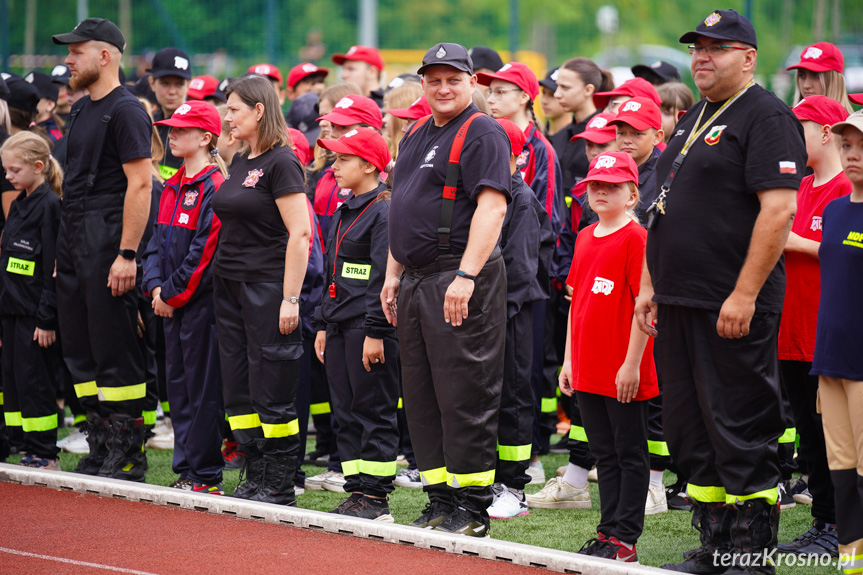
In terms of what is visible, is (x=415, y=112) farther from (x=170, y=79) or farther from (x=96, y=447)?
(x=170, y=79)

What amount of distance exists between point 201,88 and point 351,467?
4.87 metres

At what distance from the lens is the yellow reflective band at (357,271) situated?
606 cm

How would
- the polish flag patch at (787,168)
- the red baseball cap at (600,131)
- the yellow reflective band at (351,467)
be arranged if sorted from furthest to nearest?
the red baseball cap at (600,131) < the yellow reflective band at (351,467) < the polish flag patch at (787,168)

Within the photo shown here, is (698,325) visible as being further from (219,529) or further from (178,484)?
(178,484)

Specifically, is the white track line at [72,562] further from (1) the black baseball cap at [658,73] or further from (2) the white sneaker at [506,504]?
(1) the black baseball cap at [658,73]

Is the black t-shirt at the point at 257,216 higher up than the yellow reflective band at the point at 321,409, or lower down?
higher up

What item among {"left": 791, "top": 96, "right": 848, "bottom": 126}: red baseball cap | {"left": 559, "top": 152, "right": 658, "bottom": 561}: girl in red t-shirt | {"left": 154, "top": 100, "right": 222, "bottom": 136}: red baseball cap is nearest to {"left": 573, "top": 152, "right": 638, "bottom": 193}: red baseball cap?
{"left": 559, "top": 152, "right": 658, "bottom": 561}: girl in red t-shirt

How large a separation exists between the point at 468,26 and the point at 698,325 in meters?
15.3

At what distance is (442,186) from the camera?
525 cm

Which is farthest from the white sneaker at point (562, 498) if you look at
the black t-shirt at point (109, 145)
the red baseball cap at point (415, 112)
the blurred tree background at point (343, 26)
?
the blurred tree background at point (343, 26)

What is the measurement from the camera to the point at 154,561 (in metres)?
5.01

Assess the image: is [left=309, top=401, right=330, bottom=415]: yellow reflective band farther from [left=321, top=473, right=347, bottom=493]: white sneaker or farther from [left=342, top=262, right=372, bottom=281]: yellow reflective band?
[left=342, top=262, right=372, bottom=281]: yellow reflective band

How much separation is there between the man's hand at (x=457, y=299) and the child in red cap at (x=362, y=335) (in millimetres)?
810

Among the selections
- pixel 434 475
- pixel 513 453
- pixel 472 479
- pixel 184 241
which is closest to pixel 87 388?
pixel 184 241
